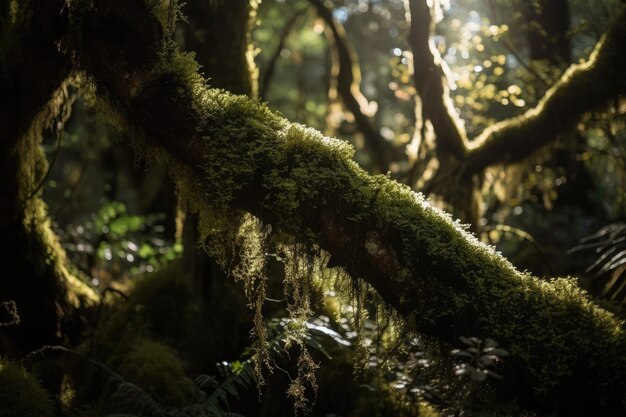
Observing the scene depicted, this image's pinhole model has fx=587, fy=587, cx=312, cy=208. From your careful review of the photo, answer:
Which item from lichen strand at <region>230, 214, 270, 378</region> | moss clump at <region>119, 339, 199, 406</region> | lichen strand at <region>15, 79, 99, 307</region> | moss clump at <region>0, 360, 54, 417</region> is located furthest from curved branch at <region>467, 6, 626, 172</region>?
moss clump at <region>0, 360, 54, 417</region>

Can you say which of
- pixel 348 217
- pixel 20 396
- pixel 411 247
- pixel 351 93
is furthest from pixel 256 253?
pixel 351 93

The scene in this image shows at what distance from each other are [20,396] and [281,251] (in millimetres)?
1920

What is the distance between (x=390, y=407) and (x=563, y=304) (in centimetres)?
186

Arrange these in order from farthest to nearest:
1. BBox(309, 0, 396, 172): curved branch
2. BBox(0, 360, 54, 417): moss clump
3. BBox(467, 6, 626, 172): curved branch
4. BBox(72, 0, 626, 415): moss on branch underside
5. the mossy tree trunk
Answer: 1. BBox(309, 0, 396, 172): curved branch
2. BBox(467, 6, 626, 172): curved branch
3. the mossy tree trunk
4. BBox(0, 360, 54, 417): moss clump
5. BBox(72, 0, 626, 415): moss on branch underside

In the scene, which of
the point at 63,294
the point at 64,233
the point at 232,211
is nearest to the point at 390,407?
the point at 232,211

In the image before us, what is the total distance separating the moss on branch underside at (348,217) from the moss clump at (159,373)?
165 cm

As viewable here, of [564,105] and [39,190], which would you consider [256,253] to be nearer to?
[39,190]

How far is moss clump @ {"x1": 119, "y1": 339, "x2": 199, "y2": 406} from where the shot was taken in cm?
475

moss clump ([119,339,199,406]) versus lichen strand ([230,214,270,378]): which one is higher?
lichen strand ([230,214,270,378])

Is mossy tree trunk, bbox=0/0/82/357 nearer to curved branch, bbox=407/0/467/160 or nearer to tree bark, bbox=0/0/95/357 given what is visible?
tree bark, bbox=0/0/95/357

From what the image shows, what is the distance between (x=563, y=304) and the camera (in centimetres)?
352

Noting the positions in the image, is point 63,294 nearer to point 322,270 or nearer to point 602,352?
point 322,270

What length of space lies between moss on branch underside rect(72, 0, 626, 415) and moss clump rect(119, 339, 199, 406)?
1.65m

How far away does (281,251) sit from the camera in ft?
12.7
